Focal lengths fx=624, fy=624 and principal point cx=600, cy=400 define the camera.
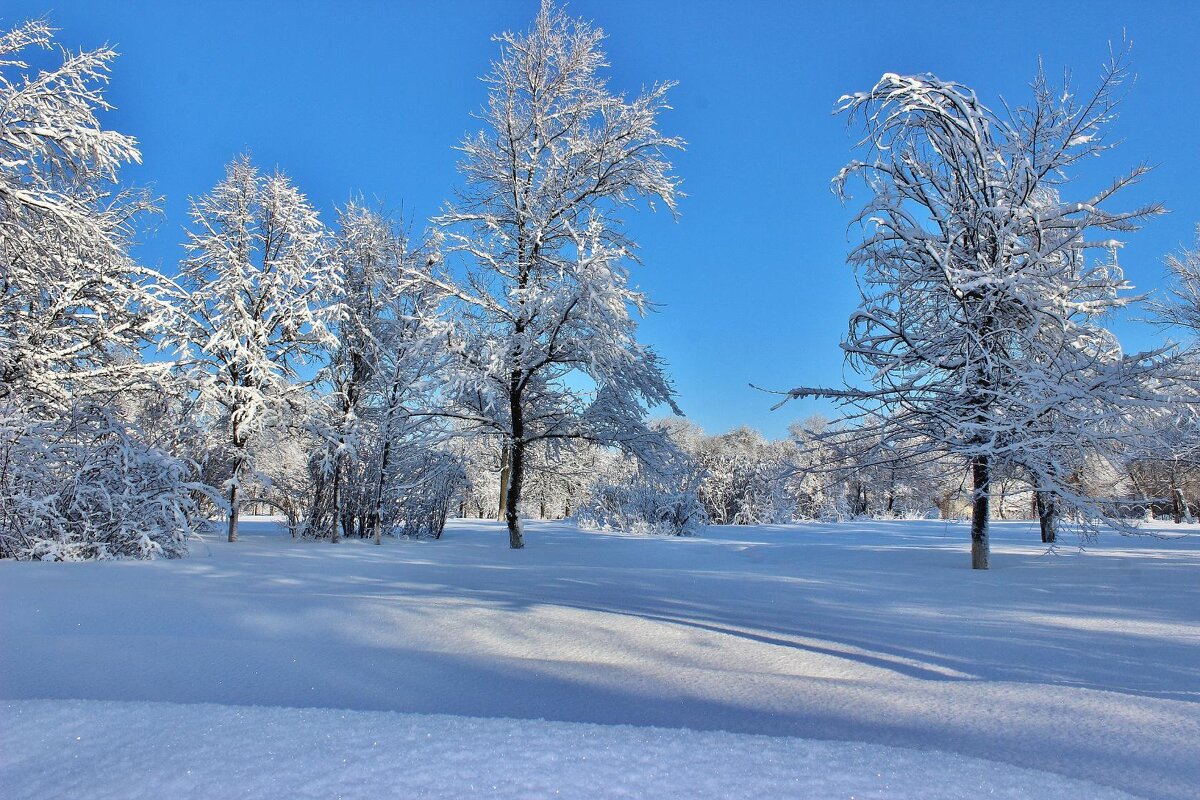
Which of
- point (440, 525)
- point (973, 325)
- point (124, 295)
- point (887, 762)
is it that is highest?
point (124, 295)

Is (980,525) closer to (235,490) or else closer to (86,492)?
(86,492)

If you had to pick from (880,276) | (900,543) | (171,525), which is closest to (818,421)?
(900,543)

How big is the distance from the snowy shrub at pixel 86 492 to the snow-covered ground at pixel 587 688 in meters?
1.58

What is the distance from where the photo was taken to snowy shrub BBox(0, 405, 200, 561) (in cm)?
677

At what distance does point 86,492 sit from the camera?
23.3ft

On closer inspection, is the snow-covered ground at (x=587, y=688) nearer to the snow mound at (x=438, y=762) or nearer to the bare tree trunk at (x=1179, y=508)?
the snow mound at (x=438, y=762)

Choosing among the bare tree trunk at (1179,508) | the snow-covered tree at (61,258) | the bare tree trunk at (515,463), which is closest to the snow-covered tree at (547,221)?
the bare tree trunk at (515,463)

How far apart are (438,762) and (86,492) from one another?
7767 mm

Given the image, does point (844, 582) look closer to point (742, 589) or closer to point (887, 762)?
point (742, 589)

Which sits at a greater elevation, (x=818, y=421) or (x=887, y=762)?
(x=818, y=421)

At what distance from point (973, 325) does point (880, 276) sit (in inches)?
52.6

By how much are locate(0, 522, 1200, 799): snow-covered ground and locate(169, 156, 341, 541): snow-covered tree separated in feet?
23.4

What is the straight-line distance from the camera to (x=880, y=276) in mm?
8016

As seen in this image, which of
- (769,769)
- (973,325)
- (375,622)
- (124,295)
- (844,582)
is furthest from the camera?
(124,295)
